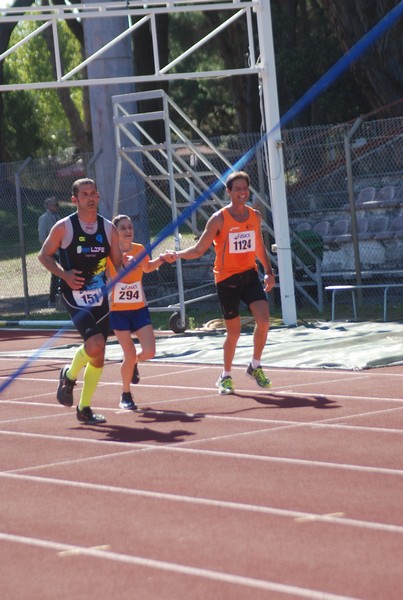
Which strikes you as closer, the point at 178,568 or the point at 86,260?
the point at 178,568

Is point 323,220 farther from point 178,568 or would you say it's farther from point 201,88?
point 201,88

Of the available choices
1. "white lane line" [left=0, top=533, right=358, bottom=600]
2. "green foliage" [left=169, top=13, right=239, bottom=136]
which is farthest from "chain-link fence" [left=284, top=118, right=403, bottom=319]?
"green foliage" [left=169, top=13, right=239, bottom=136]

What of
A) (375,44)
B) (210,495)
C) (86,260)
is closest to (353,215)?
(86,260)

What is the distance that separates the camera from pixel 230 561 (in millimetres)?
5672

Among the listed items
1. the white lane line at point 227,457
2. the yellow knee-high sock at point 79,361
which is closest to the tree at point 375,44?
the yellow knee-high sock at point 79,361

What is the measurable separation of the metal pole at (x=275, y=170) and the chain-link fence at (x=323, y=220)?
1248mm

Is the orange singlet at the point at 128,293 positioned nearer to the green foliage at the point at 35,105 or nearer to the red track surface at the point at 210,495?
the red track surface at the point at 210,495

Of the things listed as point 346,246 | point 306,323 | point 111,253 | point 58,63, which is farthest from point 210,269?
point 111,253

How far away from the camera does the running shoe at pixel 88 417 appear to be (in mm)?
10156

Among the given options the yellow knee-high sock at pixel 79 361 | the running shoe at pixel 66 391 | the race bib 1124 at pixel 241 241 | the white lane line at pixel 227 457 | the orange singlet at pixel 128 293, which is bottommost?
the white lane line at pixel 227 457

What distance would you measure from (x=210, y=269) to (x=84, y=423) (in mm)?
11535

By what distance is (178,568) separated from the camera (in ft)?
18.4

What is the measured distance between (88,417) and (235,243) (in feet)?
7.37

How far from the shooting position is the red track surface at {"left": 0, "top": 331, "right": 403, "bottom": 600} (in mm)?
5430
